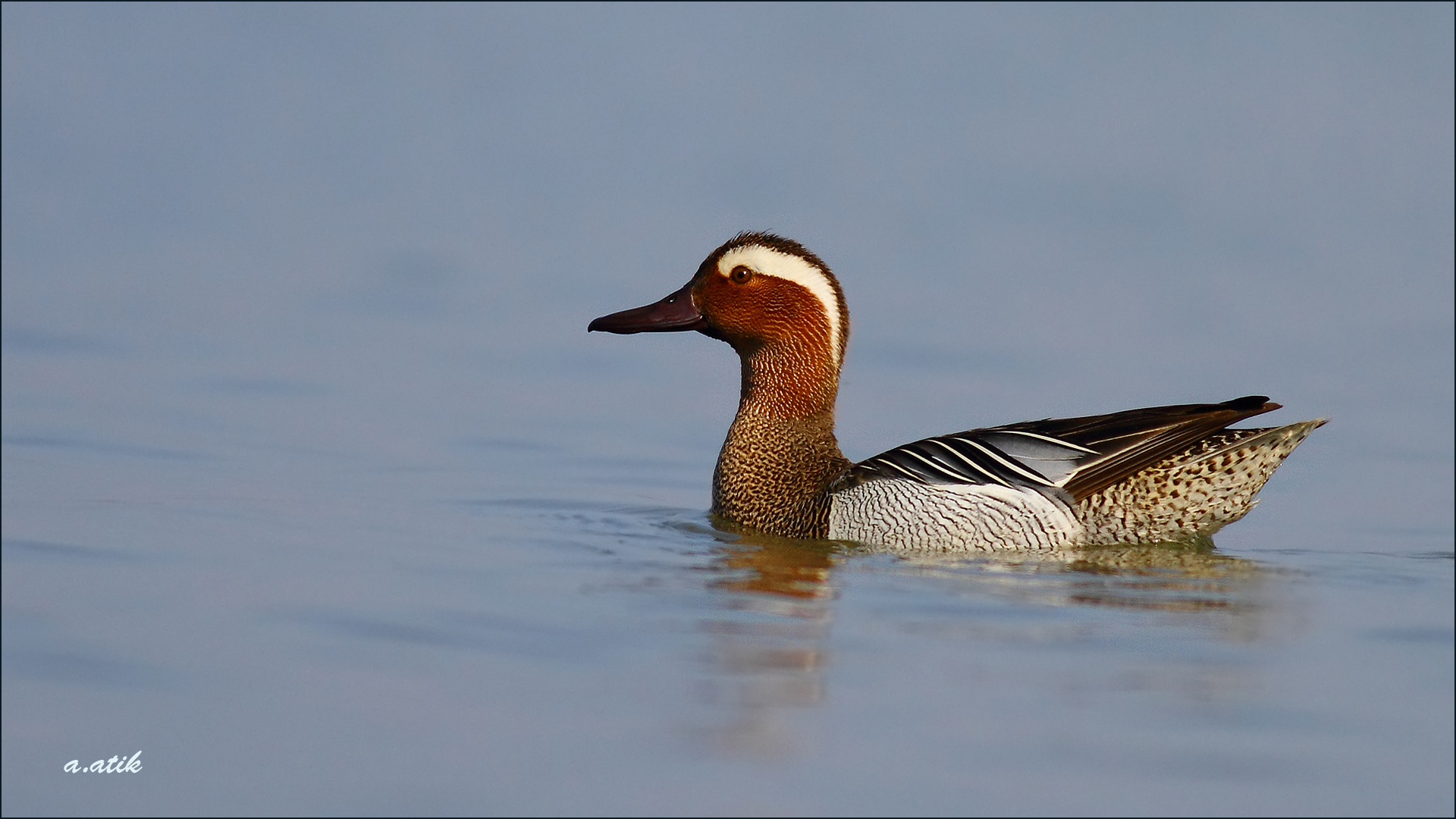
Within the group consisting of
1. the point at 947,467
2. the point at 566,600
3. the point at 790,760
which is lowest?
the point at 790,760

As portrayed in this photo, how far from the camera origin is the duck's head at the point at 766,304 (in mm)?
9078

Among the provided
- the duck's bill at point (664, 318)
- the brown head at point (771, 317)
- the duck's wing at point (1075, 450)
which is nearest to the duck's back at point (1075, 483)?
the duck's wing at point (1075, 450)

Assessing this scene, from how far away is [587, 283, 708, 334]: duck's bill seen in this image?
9164mm

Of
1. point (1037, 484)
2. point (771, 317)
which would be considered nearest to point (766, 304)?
point (771, 317)

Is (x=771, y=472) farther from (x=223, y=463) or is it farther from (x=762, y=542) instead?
(x=223, y=463)

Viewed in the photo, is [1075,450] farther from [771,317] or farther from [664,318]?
[664,318]

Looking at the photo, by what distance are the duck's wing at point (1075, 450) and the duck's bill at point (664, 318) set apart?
4.19 feet

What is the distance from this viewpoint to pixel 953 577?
24.7 feet

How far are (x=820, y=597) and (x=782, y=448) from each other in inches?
76.3

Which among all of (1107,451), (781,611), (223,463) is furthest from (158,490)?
(1107,451)

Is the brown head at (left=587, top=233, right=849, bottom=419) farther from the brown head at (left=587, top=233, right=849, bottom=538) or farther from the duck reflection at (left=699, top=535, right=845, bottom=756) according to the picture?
the duck reflection at (left=699, top=535, right=845, bottom=756)

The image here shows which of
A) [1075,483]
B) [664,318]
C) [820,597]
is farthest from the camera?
[664,318]

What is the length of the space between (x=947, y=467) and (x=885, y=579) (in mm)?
1011

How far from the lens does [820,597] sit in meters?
7.09
